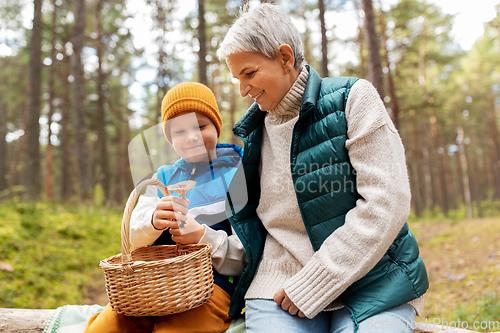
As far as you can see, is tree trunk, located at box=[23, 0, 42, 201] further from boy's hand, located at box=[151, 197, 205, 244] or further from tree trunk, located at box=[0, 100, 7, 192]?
tree trunk, located at box=[0, 100, 7, 192]

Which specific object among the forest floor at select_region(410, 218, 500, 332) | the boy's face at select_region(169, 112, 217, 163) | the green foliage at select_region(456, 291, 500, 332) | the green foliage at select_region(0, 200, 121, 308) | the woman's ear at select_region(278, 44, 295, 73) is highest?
the woman's ear at select_region(278, 44, 295, 73)

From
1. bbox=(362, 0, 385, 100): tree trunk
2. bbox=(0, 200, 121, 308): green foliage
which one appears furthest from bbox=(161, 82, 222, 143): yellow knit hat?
bbox=(362, 0, 385, 100): tree trunk

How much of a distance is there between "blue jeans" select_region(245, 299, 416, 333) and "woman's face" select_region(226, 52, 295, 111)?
3.57 ft

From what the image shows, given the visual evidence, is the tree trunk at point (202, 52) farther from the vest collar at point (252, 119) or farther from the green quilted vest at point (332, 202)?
the green quilted vest at point (332, 202)

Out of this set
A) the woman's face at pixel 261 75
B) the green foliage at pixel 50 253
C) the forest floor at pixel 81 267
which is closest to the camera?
the woman's face at pixel 261 75


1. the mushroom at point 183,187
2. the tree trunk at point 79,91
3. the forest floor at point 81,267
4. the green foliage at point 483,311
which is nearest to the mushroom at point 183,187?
the mushroom at point 183,187

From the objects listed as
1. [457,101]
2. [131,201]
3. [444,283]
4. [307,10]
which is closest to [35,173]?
[131,201]

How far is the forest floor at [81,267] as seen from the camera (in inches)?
139

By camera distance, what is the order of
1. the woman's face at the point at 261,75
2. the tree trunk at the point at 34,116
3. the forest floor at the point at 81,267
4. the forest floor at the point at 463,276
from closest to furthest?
the woman's face at the point at 261,75 → the forest floor at the point at 463,276 → the forest floor at the point at 81,267 → the tree trunk at the point at 34,116

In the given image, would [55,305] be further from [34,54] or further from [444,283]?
[34,54]

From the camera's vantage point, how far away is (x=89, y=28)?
44.7ft

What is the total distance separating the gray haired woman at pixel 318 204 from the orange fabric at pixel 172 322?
112 millimetres

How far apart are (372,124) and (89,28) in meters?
15.8

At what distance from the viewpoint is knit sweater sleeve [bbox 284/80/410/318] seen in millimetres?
1285
